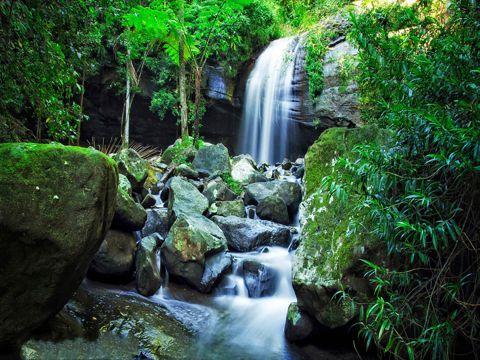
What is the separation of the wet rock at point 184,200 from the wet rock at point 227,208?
12.5 inches

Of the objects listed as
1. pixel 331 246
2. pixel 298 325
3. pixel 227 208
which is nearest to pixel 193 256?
pixel 298 325

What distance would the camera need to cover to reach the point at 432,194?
280cm

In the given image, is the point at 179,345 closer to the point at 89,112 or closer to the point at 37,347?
the point at 37,347

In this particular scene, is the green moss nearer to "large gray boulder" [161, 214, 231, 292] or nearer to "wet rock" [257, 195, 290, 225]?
"large gray boulder" [161, 214, 231, 292]

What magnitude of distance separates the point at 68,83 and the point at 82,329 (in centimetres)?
251

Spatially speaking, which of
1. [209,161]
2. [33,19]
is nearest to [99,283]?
[33,19]

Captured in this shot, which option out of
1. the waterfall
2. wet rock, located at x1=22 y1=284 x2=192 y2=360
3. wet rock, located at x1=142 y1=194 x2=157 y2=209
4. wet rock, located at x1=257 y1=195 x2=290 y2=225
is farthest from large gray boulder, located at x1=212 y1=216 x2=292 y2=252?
the waterfall

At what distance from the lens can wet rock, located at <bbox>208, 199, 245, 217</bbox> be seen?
7.01 m

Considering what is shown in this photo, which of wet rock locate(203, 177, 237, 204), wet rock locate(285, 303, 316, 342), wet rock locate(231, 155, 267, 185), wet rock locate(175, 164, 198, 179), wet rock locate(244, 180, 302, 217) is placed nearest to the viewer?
wet rock locate(285, 303, 316, 342)

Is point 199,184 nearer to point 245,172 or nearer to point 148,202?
point 148,202

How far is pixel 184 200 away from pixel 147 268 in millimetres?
1857

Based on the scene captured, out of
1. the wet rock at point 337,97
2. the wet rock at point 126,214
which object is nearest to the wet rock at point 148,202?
the wet rock at point 126,214

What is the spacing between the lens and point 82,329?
358 cm

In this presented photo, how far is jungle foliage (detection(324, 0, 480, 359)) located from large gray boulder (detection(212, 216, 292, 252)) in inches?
125
